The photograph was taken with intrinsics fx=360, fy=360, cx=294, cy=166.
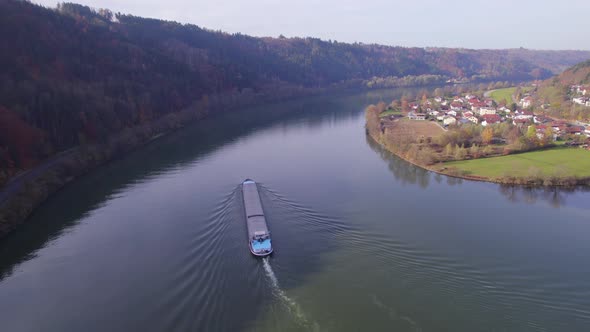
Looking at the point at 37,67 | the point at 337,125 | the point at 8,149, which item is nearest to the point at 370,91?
the point at 337,125

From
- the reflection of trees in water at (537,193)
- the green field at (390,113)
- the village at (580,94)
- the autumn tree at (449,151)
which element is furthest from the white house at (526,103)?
the reflection of trees in water at (537,193)

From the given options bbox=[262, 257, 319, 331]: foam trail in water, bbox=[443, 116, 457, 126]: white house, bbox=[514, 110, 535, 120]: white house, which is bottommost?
bbox=[262, 257, 319, 331]: foam trail in water

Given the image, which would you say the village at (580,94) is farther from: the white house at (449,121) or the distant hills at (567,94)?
the white house at (449,121)

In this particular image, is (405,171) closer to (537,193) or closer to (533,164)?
(537,193)

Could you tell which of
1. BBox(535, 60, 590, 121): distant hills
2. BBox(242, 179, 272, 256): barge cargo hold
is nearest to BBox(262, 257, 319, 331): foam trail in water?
BBox(242, 179, 272, 256): barge cargo hold

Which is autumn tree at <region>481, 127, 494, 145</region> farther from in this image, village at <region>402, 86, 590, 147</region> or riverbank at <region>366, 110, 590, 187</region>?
village at <region>402, 86, 590, 147</region>
